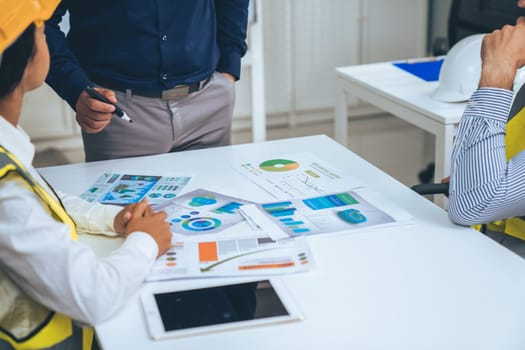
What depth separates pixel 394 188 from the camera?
1531mm

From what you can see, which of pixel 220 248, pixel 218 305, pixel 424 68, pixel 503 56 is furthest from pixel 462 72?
pixel 218 305

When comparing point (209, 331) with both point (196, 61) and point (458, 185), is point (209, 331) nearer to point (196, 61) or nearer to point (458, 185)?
point (458, 185)

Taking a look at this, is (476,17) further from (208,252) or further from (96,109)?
(208,252)

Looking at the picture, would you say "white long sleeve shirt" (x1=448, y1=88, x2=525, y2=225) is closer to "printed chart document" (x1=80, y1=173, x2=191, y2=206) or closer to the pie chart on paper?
the pie chart on paper

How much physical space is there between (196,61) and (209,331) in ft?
3.47

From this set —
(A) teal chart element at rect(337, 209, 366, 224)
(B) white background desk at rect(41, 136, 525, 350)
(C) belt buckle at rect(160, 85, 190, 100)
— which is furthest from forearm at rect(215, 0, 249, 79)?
(A) teal chart element at rect(337, 209, 366, 224)

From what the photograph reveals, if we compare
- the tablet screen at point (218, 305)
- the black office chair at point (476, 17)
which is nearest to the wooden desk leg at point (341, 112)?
the black office chair at point (476, 17)

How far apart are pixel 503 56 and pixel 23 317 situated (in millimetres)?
991

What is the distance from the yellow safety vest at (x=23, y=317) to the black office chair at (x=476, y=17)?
2057 millimetres

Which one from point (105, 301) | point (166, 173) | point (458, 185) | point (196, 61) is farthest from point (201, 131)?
point (105, 301)

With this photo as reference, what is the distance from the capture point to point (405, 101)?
2311 mm

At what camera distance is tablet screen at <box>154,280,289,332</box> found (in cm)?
106

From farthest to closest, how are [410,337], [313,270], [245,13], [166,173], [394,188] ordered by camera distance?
[245,13] → [166,173] → [394,188] → [313,270] → [410,337]

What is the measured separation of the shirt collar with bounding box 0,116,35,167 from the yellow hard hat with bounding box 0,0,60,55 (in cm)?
13
